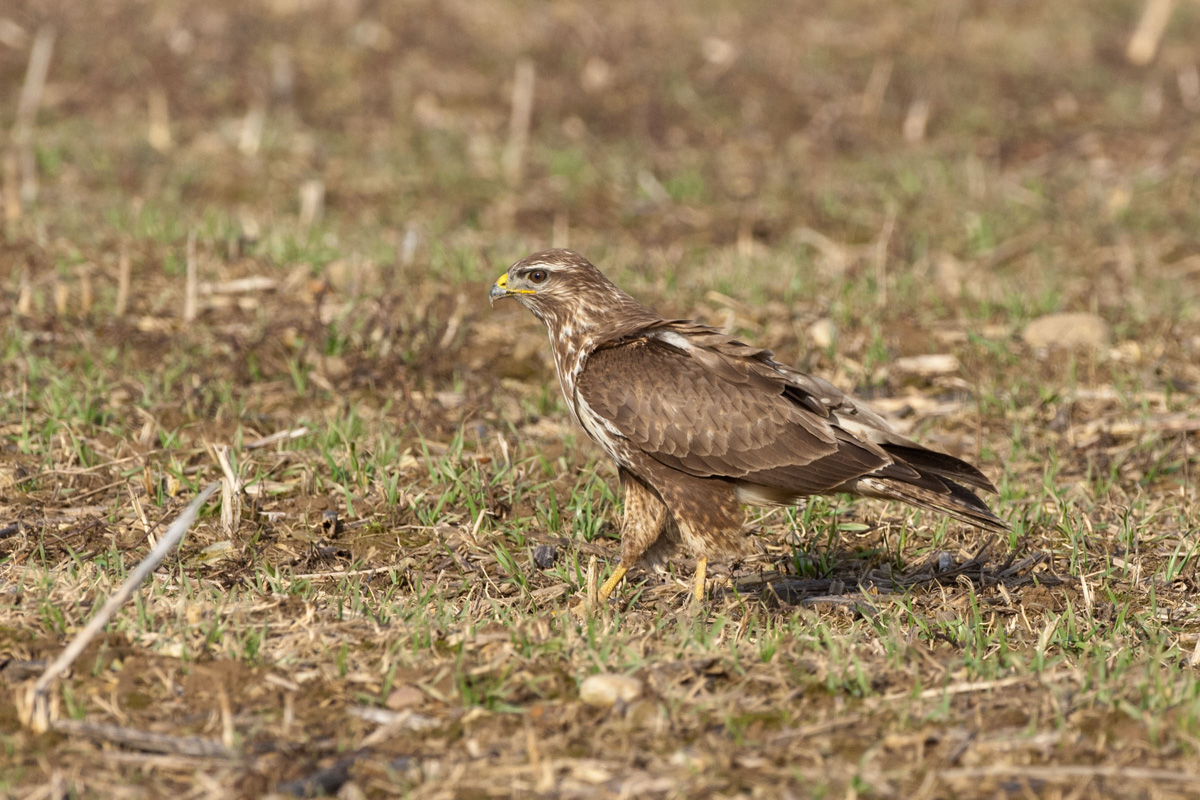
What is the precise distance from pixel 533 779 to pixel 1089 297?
20.7 feet

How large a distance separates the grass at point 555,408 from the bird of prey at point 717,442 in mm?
341

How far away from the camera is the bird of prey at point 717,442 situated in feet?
16.4

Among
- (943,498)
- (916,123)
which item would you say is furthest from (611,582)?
(916,123)

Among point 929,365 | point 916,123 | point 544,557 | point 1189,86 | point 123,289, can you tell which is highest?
point 1189,86

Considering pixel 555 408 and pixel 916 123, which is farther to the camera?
pixel 916 123

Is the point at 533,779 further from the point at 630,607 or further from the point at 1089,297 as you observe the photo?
the point at 1089,297

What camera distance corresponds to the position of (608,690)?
3959mm

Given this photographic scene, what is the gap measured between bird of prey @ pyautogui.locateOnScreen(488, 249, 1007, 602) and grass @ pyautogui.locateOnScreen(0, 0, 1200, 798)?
1.12 feet

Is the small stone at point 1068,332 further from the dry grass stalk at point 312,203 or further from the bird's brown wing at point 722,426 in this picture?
the dry grass stalk at point 312,203

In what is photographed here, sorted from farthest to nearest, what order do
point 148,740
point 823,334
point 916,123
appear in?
1. point 916,123
2. point 823,334
3. point 148,740

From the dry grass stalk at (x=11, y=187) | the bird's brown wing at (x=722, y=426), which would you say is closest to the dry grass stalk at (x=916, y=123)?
the dry grass stalk at (x=11, y=187)

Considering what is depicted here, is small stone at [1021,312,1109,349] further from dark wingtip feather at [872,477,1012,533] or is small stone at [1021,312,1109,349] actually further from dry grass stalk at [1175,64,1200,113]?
dry grass stalk at [1175,64,1200,113]

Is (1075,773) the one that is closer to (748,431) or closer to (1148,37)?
(748,431)

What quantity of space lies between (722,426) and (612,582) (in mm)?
720
